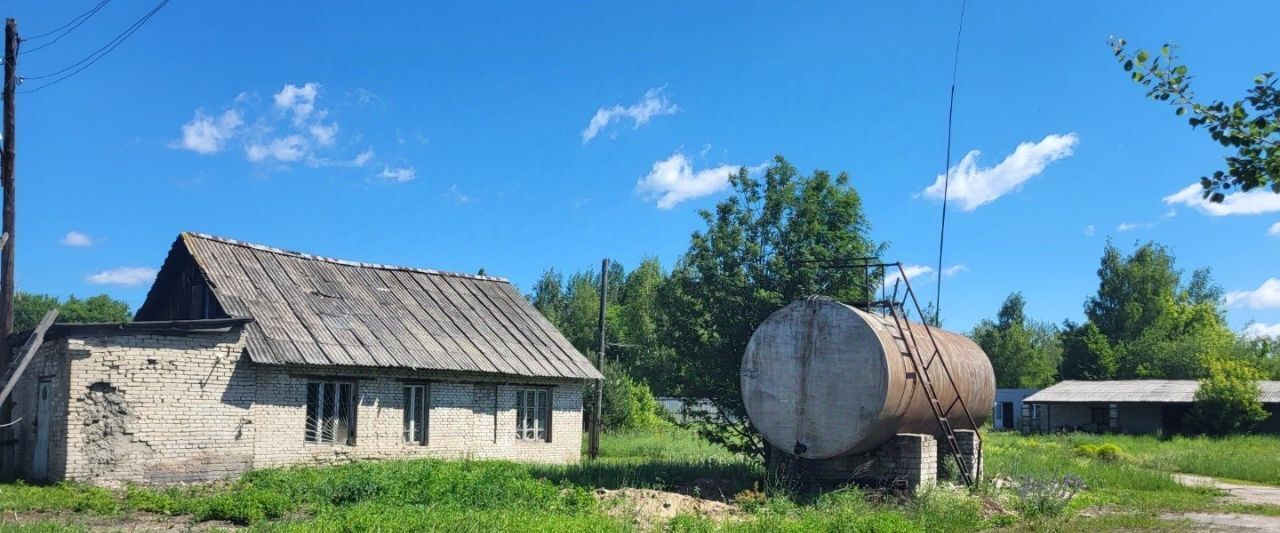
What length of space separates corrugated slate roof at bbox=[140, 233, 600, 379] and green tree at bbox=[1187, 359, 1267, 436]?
Result: 26.5m

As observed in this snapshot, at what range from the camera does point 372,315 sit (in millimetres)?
20531

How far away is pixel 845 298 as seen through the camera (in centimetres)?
1728

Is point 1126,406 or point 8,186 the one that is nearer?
point 8,186

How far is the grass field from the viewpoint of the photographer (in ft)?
31.9

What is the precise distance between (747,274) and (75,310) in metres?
54.2

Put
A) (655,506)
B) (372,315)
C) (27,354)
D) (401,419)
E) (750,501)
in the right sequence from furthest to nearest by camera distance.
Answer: (372,315)
(401,419)
(750,501)
(655,506)
(27,354)

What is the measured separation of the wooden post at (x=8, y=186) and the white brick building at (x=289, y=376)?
102 cm

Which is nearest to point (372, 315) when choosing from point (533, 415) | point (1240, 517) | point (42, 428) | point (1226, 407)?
point (533, 415)

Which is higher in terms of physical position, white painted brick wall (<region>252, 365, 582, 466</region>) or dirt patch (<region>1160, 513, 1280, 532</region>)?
white painted brick wall (<region>252, 365, 582, 466</region>)

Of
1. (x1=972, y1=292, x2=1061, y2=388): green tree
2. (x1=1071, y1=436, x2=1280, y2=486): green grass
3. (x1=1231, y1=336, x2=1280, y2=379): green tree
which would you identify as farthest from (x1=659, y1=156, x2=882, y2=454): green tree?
(x1=972, y1=292, x2=1061, y2=388): green tree

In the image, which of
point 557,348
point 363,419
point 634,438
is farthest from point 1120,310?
point 363,419

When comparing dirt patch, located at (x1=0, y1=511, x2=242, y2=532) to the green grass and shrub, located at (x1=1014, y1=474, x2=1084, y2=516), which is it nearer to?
shrub, located at (x1=1014, y1=474, x2=1084, y2=516)

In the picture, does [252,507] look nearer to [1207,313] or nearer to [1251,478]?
[1251,478]

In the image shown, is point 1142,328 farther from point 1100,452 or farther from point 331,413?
point 331,413
